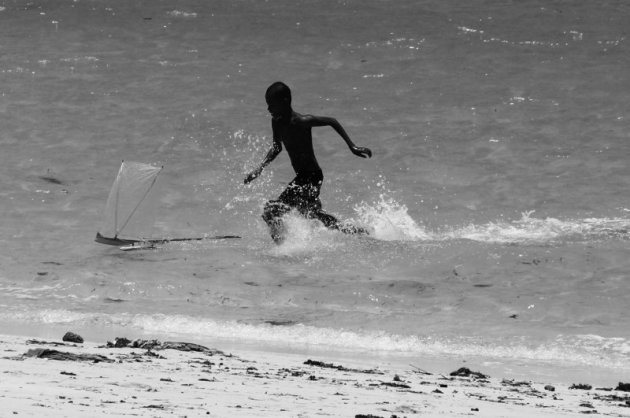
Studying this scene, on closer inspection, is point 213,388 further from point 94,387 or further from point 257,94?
point 257,94

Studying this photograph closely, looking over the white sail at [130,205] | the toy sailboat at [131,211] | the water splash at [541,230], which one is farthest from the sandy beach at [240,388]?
the water splash at [541,230]

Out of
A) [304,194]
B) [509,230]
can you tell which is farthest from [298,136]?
[509,230]

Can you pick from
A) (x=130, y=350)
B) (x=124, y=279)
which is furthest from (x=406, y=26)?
(x=130, y=350)

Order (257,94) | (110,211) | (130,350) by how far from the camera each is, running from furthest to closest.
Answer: (257,94), (110,211), (130,350)

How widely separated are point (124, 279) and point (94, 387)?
4.35 meters

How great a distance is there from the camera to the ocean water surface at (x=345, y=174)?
799cm

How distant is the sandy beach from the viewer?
4602 mm

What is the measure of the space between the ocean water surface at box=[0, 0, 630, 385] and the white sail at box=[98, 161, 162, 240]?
0.94 ft

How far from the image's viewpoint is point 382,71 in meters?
16.5

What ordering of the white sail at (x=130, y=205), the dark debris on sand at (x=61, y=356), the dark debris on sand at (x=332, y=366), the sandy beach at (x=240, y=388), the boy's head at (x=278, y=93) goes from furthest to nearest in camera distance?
the white sail at (x=130, y=205) → the boy's head at (x=278, y=93) → the dark debris on sand at (x=332, y=366) → the dark debris on sand at (x=61, y=356) → the sandy beach at (x=240, y=388)

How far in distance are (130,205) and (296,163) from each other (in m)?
1.53

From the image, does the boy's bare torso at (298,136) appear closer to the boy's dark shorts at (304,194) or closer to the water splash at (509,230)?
the boy's dark shorts at (304,194)

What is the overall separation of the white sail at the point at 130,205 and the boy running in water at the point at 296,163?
1141mm

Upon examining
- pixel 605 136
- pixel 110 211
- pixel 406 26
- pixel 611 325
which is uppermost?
pixel 406 26
